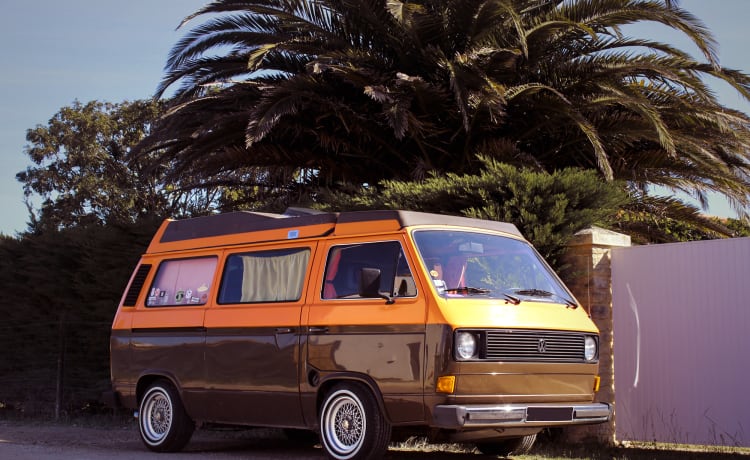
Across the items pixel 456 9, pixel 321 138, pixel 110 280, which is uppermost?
pixel 456 9

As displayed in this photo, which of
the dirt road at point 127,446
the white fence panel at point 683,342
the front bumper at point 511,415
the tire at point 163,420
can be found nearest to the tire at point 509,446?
the dirt road at point 127,446

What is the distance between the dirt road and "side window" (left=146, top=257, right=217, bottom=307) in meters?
1.61

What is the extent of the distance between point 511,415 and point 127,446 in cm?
536

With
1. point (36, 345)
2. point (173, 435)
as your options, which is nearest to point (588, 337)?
point (173, 435)

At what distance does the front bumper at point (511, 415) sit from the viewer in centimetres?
782

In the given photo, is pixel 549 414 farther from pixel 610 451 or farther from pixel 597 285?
pixel 597 285

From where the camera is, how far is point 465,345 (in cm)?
798

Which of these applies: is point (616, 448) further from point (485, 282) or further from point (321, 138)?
point (321, 138)

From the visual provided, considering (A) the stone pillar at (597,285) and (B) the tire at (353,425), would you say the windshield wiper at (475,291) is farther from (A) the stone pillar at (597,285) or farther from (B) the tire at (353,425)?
(A) the stone pillar at (597,285)

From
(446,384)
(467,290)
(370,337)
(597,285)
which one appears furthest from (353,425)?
(597,285)

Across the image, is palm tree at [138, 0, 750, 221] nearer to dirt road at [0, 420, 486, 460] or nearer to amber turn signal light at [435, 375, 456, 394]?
dirt road at [0, 420, 486, 460]

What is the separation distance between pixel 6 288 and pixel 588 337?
12205mm

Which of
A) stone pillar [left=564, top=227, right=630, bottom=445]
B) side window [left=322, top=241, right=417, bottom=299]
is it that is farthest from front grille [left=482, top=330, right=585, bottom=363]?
→ stone pillar [left=564, top=227, right=630, bottom=445]

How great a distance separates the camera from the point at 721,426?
A: 33.4 feet
